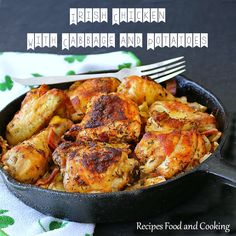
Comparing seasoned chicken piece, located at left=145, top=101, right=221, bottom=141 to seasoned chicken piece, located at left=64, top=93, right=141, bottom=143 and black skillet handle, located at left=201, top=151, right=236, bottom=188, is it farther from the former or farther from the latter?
black skillet handle, located at left=201, top=151, right=236, bottom=188

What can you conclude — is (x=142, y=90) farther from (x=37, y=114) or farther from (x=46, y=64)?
(x=46, y=64)

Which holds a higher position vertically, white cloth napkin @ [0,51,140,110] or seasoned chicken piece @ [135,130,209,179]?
white cloth napkin @ [0,51,140,110]

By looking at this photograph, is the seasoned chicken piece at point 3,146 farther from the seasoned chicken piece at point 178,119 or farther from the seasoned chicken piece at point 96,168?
the seasoned chicken piece at point 178,119

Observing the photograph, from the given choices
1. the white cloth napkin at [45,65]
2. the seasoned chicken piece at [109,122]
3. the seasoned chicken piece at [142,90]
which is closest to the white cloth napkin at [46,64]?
the white cloth napkin at [45,65]

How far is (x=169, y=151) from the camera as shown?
1438 millimetres

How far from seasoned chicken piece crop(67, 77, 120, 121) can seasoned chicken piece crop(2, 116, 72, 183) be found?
172 millimetres

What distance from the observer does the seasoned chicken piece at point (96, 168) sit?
1.37 m

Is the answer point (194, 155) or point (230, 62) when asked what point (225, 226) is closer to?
point (194, 155)

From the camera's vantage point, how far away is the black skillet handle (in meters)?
1.35

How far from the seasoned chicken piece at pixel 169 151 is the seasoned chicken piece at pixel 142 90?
229 millimetres

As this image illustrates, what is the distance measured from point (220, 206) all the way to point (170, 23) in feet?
3.68

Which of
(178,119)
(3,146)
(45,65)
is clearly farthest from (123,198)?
(45,65)

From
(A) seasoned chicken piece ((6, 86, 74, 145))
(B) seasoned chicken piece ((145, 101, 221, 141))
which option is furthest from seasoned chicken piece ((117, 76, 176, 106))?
(A) seasoned chicken piece ((6, 86, 74, 145))

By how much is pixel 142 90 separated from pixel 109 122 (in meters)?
0.20
